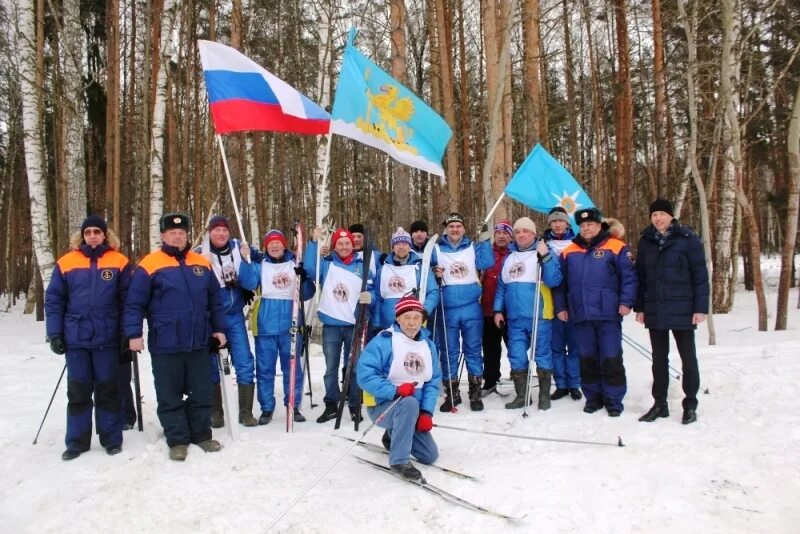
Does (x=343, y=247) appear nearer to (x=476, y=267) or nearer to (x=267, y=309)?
(x=267, y=309)

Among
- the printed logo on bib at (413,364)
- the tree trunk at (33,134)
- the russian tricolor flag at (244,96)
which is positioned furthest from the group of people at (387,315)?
the tree trunk at (33,134)

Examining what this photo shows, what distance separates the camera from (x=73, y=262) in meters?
4.93

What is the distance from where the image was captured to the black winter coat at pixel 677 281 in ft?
17.1

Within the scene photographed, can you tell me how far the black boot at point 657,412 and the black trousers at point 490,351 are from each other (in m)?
1.93

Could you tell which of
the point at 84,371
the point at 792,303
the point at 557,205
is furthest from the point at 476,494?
the point at 792,303

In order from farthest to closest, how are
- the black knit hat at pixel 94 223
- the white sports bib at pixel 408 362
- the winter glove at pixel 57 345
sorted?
the black knit hat at pixel 94 223, the winter glove at pixel 57 345, the white sports bib at pixel 408 362

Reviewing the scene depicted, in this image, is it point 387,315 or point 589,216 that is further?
point 387,315

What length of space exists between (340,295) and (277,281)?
69 centimetres

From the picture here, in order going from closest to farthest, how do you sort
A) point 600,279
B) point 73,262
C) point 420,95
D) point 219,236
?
point 73,262
point 600,279
point 219,236
point 420,95

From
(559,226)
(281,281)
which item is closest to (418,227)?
(559,226)

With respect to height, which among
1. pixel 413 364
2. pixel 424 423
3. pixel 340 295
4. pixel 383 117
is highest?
pixel 383 117

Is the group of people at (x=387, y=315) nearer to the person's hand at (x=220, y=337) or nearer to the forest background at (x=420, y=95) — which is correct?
the person's hand at (x=220, y=337)

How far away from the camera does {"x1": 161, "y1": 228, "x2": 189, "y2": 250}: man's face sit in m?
4.97

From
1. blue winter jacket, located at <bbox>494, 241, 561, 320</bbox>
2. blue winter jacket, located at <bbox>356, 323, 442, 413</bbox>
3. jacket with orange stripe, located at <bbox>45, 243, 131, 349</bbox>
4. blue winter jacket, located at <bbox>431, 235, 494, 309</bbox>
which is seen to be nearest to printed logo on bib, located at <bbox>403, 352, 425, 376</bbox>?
blue winter jacket, located at <bbox>356, 323, 442, 413</bbox>
